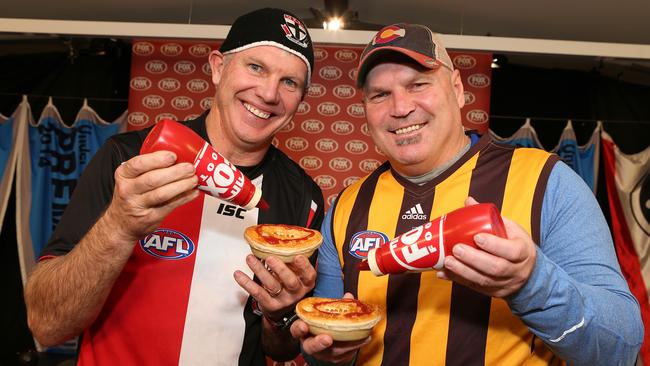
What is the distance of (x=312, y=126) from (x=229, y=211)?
11.6ft

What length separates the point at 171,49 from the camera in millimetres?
6039

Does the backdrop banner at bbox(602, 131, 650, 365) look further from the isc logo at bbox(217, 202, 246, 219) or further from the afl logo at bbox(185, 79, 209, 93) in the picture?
the isc logo at bbox(217, 202, 246, 219)

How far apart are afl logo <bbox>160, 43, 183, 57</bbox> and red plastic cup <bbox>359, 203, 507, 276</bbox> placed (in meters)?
Answer: 5.05

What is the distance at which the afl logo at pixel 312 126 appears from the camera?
5.83 meters

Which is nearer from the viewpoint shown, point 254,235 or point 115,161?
point 254,235

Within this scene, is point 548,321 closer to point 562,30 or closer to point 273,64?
point 273,64

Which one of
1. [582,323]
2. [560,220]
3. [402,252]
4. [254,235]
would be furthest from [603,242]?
[254,235]

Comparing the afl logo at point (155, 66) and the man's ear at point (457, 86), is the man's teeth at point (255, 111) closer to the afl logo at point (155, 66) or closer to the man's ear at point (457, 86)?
the man's ear at point (457, 86)

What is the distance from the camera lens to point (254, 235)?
200cm

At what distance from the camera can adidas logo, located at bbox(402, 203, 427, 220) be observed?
6.74ft

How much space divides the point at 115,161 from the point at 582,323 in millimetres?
1825

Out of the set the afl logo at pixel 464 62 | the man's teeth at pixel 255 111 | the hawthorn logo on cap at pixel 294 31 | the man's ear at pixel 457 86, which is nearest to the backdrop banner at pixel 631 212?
the afl logo at pixel 464 62

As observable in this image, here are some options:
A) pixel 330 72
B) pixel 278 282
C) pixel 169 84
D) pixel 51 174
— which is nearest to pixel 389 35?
pixel 278 282

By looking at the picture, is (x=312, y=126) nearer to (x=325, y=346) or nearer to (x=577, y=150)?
(x=577, y=150)
